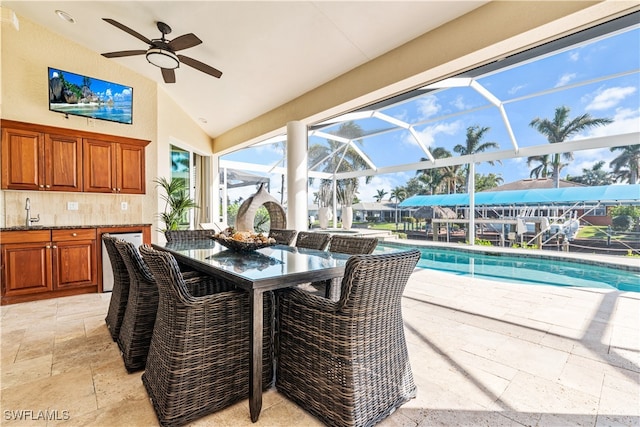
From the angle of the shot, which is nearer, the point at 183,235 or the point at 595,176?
the point at 183,235

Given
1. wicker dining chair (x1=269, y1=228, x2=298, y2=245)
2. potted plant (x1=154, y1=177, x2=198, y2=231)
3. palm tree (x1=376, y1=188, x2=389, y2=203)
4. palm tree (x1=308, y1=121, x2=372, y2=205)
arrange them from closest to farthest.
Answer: wicker dining chair (x1=269, y1=228, x2=298, y2=245) → potted plant (x1=154, y1=177, x2=198, y2=231) → palm tree (x1=308, y1=121, x2=372, y2=205) → palm tree (x1=376, y1=188, x2=389, y2=203)

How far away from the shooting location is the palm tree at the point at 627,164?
543 cm

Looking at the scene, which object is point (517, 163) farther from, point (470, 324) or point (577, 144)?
point (470, 324)

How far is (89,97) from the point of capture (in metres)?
4.40

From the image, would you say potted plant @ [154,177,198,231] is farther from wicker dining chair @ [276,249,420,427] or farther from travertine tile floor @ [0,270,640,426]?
wicker dining chair @ [276,249,420,427]

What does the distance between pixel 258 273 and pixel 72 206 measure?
4.29 meters

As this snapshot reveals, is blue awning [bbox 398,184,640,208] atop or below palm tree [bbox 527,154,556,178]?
below

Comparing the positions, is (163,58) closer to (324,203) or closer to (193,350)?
(193,350)

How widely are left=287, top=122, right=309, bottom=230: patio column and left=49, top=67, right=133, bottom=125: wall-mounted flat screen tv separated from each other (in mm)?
2694

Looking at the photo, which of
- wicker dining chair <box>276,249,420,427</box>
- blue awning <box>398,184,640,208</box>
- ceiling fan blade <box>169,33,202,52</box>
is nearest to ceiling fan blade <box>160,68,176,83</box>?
ceiling fan blade <box>169,33,202,52</box>

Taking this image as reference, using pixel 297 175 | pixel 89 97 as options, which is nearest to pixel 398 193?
pixel 297 175

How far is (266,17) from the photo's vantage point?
318 centimetres

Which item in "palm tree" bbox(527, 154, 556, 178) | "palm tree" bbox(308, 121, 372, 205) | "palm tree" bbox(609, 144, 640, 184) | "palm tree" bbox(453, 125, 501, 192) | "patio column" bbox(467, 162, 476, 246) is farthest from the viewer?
"palm tree" bbox(453, 125, 501, 192)

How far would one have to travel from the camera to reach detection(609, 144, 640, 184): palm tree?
17.8 feet
